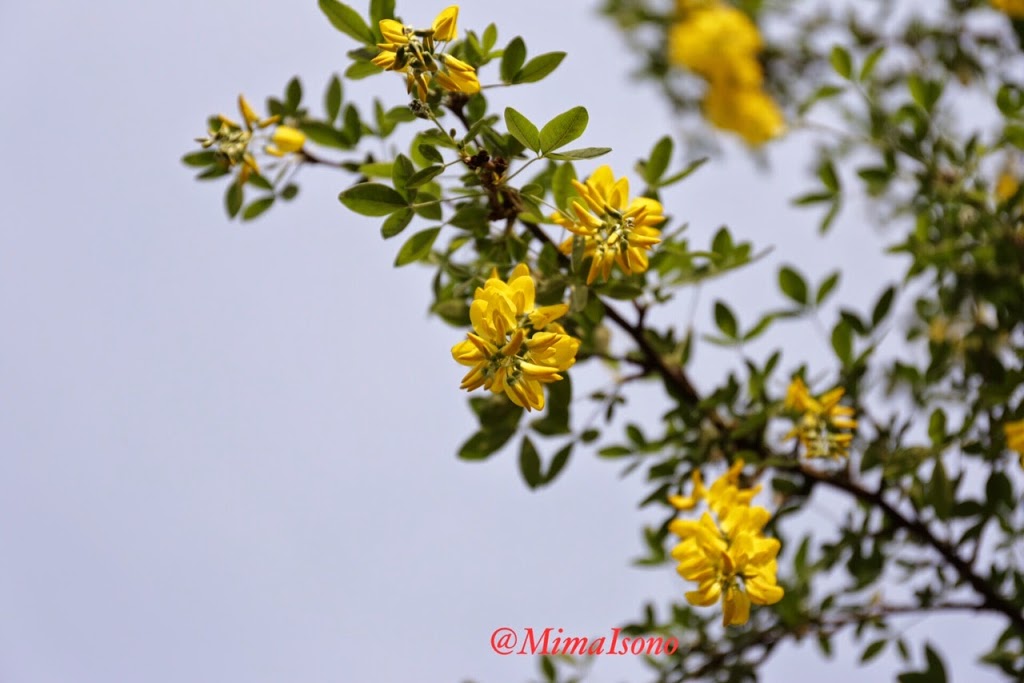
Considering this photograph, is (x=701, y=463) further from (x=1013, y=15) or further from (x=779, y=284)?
(x=1013, y=15)

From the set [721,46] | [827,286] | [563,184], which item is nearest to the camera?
[563,184]

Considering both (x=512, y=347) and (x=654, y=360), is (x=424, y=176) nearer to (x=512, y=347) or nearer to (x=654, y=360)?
(x=512, y=347)

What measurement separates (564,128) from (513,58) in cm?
19

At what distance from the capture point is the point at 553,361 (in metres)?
1.01

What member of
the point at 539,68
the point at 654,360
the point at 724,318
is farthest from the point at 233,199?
the point at 724,318

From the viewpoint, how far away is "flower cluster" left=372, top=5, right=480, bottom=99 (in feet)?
3.25

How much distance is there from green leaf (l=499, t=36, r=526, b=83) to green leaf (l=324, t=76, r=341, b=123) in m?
0.46

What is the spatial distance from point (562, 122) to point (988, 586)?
1207 mm

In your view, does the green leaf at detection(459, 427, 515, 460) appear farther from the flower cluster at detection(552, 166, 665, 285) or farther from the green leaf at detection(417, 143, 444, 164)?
the green leaf at detection(417, 143, 444, 164)

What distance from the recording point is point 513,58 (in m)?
1.13

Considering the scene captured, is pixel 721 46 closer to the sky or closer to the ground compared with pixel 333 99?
closer to the sky

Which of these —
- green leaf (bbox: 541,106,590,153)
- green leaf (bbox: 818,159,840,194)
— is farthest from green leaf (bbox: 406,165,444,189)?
green leaf (bbox: 818,159,840,194)

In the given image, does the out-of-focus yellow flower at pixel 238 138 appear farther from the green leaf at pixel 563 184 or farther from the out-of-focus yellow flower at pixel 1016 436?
the out-of-focus yellow flower at pixel 1016 436

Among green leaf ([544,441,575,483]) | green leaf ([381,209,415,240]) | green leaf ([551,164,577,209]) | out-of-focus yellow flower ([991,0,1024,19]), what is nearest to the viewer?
green leaf ([381,209,415,240])
